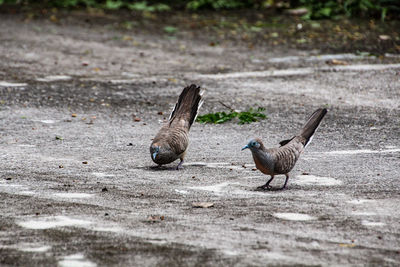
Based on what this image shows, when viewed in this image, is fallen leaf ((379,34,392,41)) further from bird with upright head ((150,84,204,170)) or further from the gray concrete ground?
bird with upright head ((150,84,204,170))

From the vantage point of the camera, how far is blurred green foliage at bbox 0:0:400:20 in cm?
1644

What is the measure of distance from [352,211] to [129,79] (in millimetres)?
6847

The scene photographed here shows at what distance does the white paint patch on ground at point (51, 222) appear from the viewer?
500 centimetres

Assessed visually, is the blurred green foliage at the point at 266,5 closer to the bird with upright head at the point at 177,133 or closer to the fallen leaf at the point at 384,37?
the fallen leaf at the point at 384,37

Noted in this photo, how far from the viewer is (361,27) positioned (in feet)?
50.5

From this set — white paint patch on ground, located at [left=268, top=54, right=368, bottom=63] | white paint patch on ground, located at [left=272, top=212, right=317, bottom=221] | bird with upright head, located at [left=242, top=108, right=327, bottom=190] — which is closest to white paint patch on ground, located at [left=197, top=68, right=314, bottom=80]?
white paint patch on ground, located at [left=268, top=54, right=368, bottom=63]

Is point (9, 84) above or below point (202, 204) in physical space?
below

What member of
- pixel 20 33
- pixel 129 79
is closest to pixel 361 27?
pixel 129 79

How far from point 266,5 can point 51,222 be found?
13933 millimetres

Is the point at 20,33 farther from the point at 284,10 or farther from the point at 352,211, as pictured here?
the point at 352,211

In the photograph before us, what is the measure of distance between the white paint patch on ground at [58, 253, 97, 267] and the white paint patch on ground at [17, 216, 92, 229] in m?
0.68

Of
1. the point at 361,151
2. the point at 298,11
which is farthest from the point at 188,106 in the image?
the point at 298,11

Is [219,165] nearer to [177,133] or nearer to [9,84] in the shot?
[177,133]

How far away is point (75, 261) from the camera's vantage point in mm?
4293
